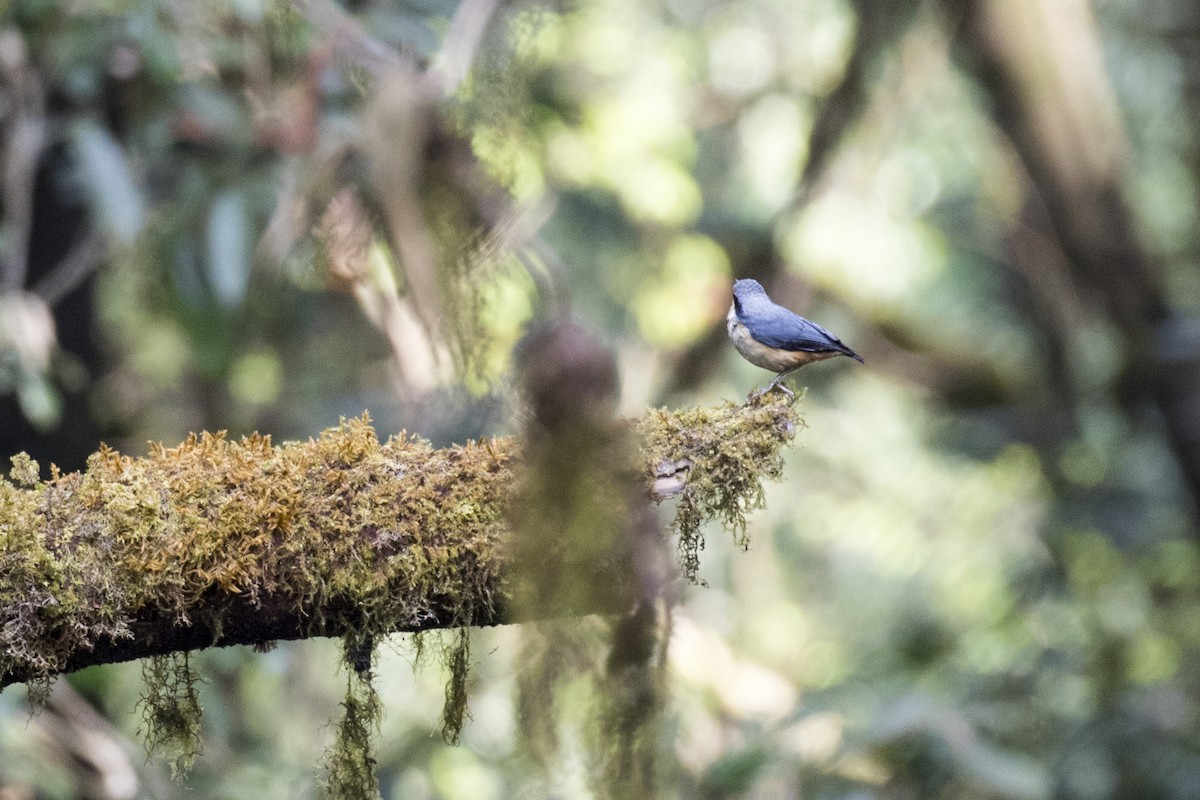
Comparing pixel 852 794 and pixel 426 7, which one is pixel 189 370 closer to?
pixel 426 7

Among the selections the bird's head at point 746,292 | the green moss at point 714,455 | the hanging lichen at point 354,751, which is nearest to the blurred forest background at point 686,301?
the hanging lichen at point 354,751

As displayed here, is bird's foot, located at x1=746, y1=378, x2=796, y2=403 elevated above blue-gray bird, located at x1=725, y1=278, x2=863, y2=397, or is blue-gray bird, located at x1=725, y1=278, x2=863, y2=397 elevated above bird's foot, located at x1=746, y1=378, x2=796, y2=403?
blue-gray bird, located at x1=725, y1=278, x2=863, y2=397

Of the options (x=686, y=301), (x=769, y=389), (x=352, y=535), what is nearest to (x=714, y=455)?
(x=769, y=389)

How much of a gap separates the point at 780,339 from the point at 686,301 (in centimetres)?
292

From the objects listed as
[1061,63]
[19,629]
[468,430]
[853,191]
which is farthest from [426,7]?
[19,629]

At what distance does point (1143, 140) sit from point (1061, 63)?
3.83m

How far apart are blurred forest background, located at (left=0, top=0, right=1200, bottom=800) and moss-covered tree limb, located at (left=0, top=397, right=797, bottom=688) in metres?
0.43

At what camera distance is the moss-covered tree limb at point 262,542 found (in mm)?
1528

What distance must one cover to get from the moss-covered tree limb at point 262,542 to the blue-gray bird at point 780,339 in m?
0.63

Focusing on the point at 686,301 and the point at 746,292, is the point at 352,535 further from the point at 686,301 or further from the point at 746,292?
the point at 686,301

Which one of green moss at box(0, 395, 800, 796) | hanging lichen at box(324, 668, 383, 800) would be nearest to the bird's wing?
green moss at box(0, 395, 800, 796)

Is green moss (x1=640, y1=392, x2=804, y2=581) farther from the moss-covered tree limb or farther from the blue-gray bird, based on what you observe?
the blue-gray bird

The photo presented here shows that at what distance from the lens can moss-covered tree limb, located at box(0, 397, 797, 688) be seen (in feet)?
5.01

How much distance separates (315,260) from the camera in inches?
111
